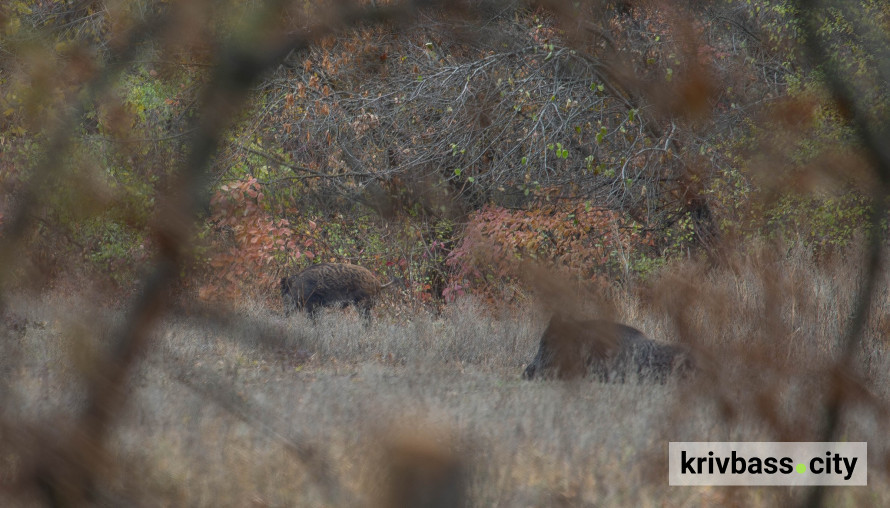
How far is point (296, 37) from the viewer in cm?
73

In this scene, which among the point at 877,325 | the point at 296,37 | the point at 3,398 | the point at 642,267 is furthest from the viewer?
the point at 642,267

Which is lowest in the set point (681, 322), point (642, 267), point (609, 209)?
point (681, 322)

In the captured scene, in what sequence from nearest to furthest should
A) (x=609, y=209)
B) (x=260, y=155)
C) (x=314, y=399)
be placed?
(x=314, y=399) < (x=609, y=209) < (x=260, y=155)

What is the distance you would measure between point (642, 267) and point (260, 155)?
5297 millimetres

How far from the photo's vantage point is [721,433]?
0.95 metres

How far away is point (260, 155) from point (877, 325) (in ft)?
25.7

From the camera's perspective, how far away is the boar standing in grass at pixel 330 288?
35.0ft

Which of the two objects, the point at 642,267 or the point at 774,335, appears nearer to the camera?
the point at 774,335

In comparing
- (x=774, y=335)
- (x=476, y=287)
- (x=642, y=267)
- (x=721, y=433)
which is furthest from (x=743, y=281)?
(x=476, y=287)

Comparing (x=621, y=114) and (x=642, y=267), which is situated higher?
(x=621, y=114)

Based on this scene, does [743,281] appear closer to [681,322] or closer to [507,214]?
[681,322]

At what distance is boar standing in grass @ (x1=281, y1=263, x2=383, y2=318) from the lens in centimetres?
1066

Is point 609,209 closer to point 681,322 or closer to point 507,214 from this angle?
point 507,214

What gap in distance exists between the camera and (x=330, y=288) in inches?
429
